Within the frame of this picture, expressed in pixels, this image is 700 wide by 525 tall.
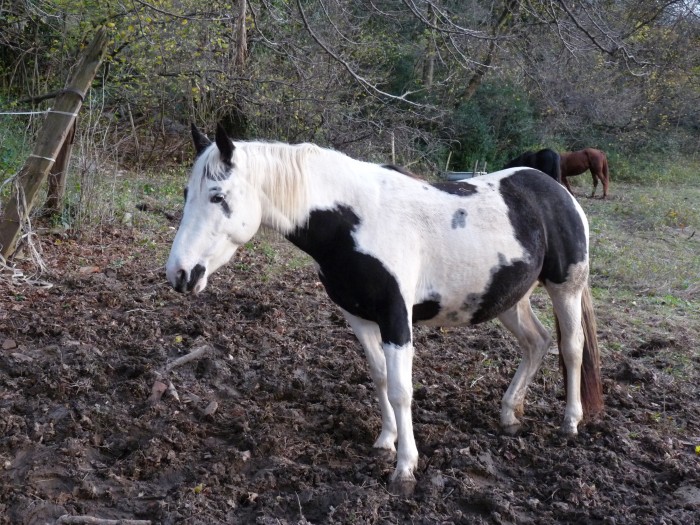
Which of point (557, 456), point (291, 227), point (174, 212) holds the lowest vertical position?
point (174, 212)

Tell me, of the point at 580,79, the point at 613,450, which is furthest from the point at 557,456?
the point at 580,79

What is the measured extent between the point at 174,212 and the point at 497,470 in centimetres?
652

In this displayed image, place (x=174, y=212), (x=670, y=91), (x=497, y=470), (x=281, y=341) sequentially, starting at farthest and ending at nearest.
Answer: (x=670, y=91) < (x=174, y=212) < (x=281, y=341) < (x=497, y=470)

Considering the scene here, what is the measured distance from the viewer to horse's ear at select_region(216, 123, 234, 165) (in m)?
2.79

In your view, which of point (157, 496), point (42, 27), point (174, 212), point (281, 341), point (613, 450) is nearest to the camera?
point (157, 496)

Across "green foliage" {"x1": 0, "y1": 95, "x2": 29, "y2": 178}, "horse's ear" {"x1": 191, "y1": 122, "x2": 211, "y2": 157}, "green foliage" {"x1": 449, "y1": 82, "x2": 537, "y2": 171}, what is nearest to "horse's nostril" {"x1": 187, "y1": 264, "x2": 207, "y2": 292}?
"horse's ear" {"x1": 191, "y1": 122, "x2": 211, "y2": 157}

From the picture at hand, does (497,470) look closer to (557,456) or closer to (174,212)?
(557,456)

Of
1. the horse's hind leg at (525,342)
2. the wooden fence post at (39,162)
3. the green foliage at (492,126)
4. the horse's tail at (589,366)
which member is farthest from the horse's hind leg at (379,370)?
the green foliage at (492,126)

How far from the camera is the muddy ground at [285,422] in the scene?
9.53ft

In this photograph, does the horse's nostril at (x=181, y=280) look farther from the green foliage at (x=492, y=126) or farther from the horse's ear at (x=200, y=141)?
the green foliage at (x=492, y=126)

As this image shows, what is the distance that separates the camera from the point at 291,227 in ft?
10.1

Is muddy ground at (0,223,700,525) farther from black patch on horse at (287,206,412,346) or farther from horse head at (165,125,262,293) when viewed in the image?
horse head at (165,125,262,293)

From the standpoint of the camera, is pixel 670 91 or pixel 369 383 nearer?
pixel 369 383

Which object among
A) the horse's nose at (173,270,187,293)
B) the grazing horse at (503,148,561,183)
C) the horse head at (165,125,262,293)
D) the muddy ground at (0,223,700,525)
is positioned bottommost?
the muddy ground at (0,223,700,525)
